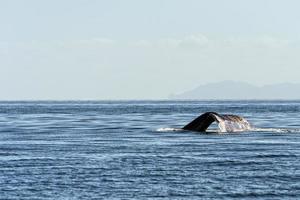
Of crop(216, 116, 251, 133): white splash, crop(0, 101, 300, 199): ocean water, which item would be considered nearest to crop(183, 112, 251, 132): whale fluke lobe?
crop(216, 116, 251, 133): white splash

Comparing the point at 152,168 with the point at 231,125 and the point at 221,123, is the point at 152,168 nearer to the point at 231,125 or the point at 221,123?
the point at 221,123

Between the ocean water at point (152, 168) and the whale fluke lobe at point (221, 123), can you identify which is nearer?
the ocean water at point (152, 168)

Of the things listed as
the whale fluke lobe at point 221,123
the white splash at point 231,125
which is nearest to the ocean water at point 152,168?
the whale fluke lobe at point 221,123

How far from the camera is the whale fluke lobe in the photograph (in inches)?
2369

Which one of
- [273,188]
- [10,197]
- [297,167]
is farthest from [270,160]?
[10,197]

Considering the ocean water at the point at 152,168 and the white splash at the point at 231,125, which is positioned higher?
the white splash at the point at 231,125

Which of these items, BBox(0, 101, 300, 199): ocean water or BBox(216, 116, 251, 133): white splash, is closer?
BBox(0, 101, 300, 199): ocean water

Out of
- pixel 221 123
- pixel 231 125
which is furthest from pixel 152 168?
pixel 231 125

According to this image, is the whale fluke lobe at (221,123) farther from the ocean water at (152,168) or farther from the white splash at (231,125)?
the ocean water at (152,168)

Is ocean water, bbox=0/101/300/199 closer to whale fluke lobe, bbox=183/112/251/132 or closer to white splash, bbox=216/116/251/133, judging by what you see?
whale fluke lobe, bbox=183/112/251/132

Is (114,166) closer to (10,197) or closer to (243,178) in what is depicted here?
(243,178)

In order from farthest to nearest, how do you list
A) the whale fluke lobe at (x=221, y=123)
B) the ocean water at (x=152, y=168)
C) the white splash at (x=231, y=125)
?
1. the white splash at (x=231, y=125)
2. the whale fluke lobe at (x=221, y=123)
3. the ocean water at (x=152, y=168)

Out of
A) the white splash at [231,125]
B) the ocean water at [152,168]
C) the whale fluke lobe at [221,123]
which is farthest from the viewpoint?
the white splash at [231,125]

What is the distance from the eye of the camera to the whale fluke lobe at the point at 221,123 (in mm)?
60181
